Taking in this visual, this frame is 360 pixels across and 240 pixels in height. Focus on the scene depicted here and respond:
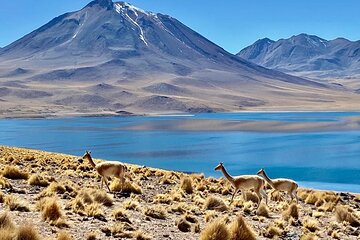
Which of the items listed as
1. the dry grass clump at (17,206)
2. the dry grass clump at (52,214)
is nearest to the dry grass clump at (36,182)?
the dry grass clump at (17,206)

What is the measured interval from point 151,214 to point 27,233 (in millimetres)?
3498

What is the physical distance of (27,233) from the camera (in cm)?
594

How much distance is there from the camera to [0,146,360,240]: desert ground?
721cm

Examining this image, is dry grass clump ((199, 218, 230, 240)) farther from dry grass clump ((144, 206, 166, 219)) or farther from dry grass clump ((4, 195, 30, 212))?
dry grass clump ((4, 195, 30, 212))

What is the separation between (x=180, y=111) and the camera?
150500 mm

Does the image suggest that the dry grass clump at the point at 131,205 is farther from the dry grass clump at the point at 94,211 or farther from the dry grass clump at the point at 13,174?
the dry grass clump at the point at 13,174

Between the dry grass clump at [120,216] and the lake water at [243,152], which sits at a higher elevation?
the dry grass clump at [120,216]

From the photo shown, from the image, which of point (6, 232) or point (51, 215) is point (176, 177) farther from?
point (6, 232)

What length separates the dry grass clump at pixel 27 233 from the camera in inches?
232

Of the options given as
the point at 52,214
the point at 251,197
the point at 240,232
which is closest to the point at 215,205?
the point at 251,197

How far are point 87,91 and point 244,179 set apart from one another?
16908cm

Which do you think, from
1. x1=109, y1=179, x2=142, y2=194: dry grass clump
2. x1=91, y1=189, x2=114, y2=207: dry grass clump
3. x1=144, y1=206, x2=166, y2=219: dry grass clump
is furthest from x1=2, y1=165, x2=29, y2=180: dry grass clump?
x1=144, y1=206, x2=166, y2=219: dry grass clump

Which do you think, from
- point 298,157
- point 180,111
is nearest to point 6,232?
point 298,157

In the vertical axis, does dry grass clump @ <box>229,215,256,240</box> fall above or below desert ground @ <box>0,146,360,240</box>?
above
